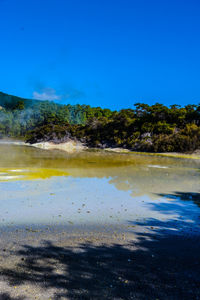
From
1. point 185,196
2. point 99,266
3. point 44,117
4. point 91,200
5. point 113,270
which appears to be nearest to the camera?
point 113,270

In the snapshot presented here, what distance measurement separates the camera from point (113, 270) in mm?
4297

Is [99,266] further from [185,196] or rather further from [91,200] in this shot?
[185,196]

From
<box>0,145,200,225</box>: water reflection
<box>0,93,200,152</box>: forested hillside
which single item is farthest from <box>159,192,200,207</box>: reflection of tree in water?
Answer: <box>0,93,200,152</box>: forested hillside

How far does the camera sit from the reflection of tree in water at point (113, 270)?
3725 mm

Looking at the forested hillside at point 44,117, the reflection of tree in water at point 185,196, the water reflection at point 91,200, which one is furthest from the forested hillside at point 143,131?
the reflection of tree in water at point 185,196

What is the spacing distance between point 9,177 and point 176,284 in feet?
39.6

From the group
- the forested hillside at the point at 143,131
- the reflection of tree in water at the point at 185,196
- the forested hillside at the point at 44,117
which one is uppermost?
the forested hillside at the point at 44,117

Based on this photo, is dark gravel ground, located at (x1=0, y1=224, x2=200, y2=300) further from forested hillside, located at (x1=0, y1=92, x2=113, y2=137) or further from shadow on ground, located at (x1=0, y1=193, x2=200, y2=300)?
forested hillside, located at (x1=0, y1=92, x2=113, y2=137)

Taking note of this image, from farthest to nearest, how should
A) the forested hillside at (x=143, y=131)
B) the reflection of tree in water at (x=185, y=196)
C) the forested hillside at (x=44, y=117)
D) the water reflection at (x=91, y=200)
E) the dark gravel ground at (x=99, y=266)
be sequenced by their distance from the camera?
the forested hillside at (x=44, y=117) < the forested hillside at (x=143, y=131) < the reflection of tree in water at (x=185, y=196) < the water reflection at (x=91, y=200) < the dark gravel ground at (x=99, y=266)

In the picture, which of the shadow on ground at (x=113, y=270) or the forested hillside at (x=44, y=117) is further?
the forested hillside at (x=44, y=117)

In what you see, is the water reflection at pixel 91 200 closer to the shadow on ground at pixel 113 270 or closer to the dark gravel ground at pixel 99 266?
the dark gravel ground at pixel 99 266

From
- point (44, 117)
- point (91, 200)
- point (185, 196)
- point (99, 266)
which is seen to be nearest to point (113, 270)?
point (99, 266)

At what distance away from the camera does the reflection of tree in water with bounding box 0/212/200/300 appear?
3725 mm

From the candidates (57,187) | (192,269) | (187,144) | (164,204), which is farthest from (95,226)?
(187,144)
